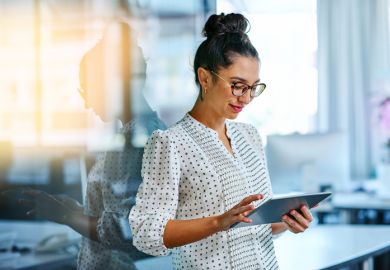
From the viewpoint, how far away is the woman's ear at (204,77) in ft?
5.67

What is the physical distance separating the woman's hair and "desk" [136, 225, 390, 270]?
0.94m

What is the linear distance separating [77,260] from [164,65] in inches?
35.7

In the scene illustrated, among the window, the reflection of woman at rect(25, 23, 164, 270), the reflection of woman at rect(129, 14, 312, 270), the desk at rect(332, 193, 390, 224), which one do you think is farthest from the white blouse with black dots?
the window

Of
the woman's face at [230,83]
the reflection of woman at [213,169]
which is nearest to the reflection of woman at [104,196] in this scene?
the reflection of woman at [213,169]

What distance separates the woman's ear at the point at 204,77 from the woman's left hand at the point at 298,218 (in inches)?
16.6

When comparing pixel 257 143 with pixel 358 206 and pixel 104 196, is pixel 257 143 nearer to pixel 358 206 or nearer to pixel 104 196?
pixel 104 196

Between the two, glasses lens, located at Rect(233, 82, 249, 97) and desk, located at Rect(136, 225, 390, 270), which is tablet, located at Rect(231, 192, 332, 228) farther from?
desk, located at Rect(136, 225, 390, 270)

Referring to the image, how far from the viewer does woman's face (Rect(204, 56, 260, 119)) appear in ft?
5.58

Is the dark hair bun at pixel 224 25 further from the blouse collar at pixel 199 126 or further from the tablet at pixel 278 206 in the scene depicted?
the tablet at pixel 278 206

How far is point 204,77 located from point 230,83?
81 millimetres

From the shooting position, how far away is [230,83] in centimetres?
170

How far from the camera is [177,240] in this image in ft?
5.07

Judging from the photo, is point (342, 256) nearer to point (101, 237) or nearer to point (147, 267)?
point (147, 267)

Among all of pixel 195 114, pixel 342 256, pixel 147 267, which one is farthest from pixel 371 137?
pixel 195 114
